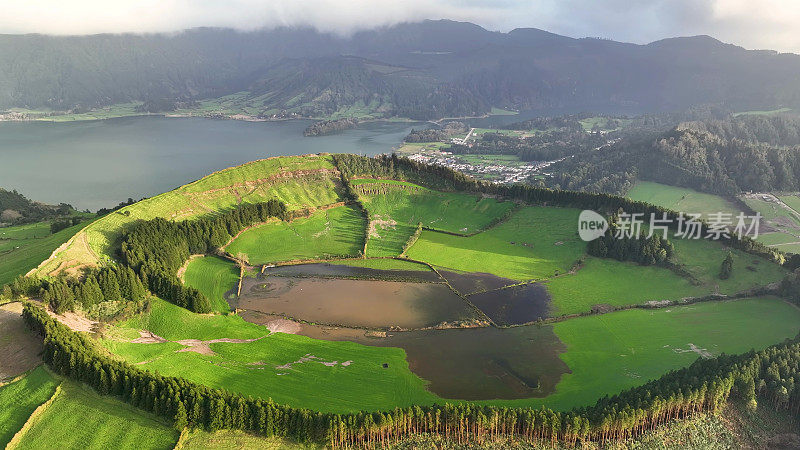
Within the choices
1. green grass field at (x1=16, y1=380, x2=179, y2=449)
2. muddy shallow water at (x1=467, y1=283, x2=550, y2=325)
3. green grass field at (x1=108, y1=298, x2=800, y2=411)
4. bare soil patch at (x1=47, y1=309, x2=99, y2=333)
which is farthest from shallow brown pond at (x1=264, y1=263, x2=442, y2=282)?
green grass field at (x1=16, y1=380, x2=179, y2=449)

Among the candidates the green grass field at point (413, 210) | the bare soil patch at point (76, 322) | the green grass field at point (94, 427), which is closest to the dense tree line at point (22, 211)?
the bare soil patch at point (76, 322)

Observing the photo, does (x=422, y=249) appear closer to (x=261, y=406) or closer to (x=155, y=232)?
(x=155, y=232)

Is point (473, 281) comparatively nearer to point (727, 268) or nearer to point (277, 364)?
point (277, 364)

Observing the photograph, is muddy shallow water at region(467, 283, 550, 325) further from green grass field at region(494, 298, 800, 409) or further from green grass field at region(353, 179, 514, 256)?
Result: green grass field at region(353, 179, 514, 256)

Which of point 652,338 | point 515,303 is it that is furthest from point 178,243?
point 652,338

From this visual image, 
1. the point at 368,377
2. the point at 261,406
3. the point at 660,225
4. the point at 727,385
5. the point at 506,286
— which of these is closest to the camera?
the point at 261,406

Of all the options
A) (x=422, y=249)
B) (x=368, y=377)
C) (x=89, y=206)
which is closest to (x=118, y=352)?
(x=368, y=377)
